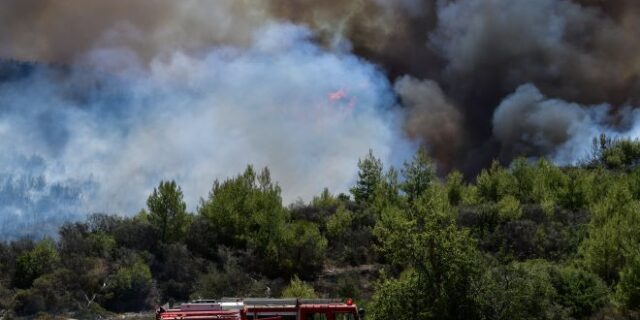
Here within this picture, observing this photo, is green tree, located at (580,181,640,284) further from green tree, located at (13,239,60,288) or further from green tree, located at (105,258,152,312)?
green tree, located at (13,239,60,288)

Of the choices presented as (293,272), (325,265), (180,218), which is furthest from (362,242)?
(180,218)

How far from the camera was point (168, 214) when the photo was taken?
7719 cm

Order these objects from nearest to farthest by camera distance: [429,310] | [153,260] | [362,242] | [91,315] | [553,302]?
[429,310] < [553,302] < [91,315] < [153,260] < [362,242]

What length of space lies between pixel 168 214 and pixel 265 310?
174 feet

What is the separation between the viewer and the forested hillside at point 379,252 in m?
35.1

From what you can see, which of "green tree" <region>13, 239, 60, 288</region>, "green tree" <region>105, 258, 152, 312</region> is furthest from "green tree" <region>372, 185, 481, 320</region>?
"green tree" <region>13, 239, 60, 288</region>

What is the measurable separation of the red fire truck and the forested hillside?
8.24 metres

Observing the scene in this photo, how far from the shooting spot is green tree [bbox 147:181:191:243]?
2985 inches

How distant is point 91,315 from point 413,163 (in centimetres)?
4680

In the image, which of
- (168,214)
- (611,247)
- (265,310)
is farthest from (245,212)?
(265,310)

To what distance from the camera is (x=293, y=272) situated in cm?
7088

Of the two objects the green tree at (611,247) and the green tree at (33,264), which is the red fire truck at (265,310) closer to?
the green tree at (611,247)

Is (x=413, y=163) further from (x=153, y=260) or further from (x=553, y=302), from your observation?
(x=553, y=302)

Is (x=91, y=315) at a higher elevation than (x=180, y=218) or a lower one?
lower
